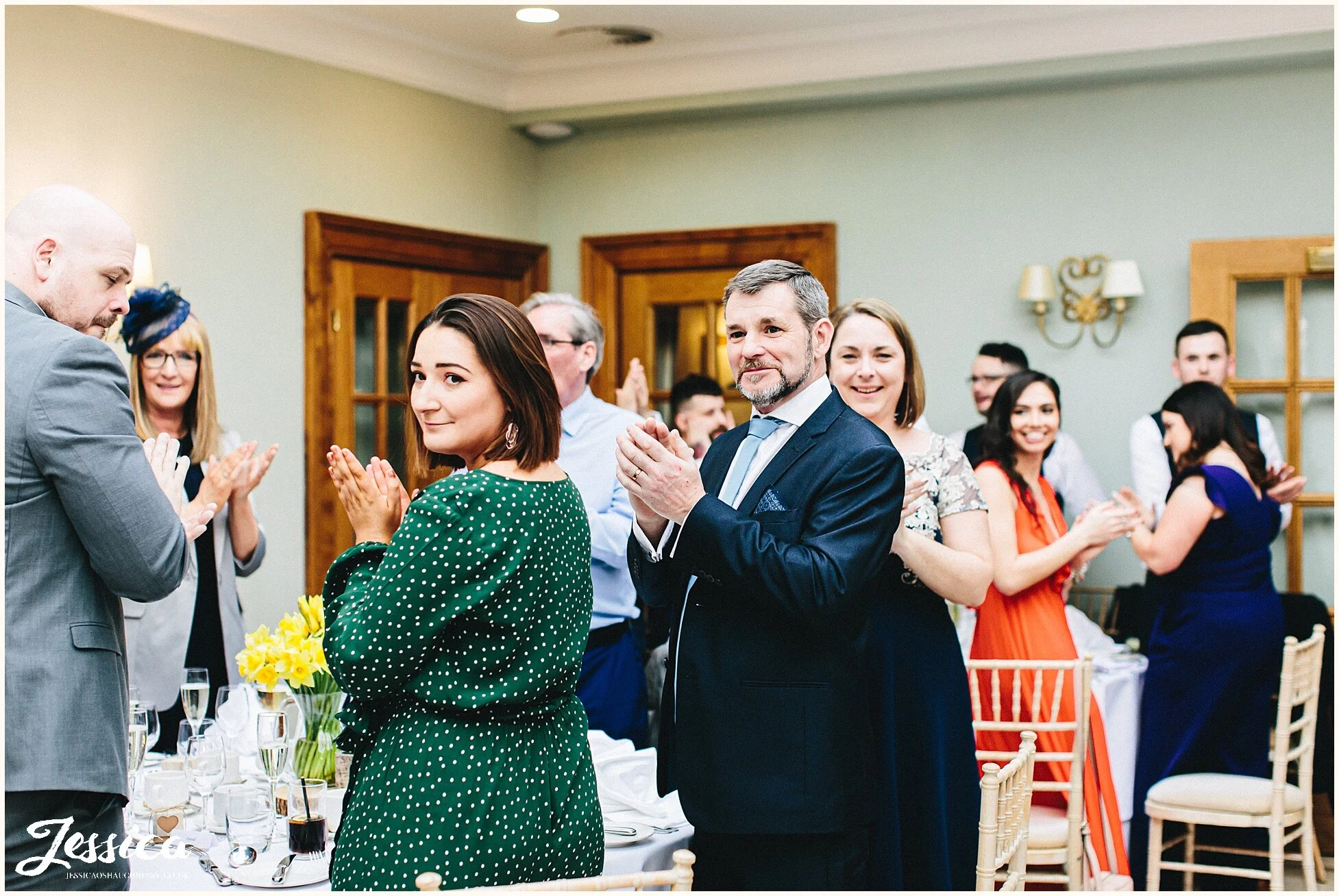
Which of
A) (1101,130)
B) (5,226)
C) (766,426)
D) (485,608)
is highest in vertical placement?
(1101,130)

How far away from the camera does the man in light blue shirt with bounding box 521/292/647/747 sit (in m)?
3.14

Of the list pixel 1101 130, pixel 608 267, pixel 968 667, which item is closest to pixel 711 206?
pixel 608 267

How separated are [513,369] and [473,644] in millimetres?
384

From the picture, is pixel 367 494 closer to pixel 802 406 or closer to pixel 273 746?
pixel 273 746

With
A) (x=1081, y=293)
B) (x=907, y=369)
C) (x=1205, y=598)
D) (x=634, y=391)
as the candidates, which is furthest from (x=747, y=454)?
(x=1081, y=293)

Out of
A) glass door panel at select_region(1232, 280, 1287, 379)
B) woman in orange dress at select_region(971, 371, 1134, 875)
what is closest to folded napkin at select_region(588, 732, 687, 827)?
woman in orange dress at select_region(971, 371, 1134, 875)

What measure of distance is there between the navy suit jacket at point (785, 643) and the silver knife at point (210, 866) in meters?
0.71

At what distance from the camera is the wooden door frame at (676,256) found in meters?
5.88

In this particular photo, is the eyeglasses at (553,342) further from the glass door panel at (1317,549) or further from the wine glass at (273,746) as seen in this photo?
the glass door panel at (1317,549)

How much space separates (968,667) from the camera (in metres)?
3.25

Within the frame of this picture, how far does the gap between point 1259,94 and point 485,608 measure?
4.73m

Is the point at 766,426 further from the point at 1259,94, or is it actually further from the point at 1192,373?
the point at 1259,94

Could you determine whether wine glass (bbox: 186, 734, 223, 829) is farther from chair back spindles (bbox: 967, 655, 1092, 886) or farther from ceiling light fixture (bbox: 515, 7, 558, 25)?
ceiling light fixture (bbox: 515, 7, 558, 25)

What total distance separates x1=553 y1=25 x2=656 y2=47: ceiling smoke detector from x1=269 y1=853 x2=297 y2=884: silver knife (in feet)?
13.3
